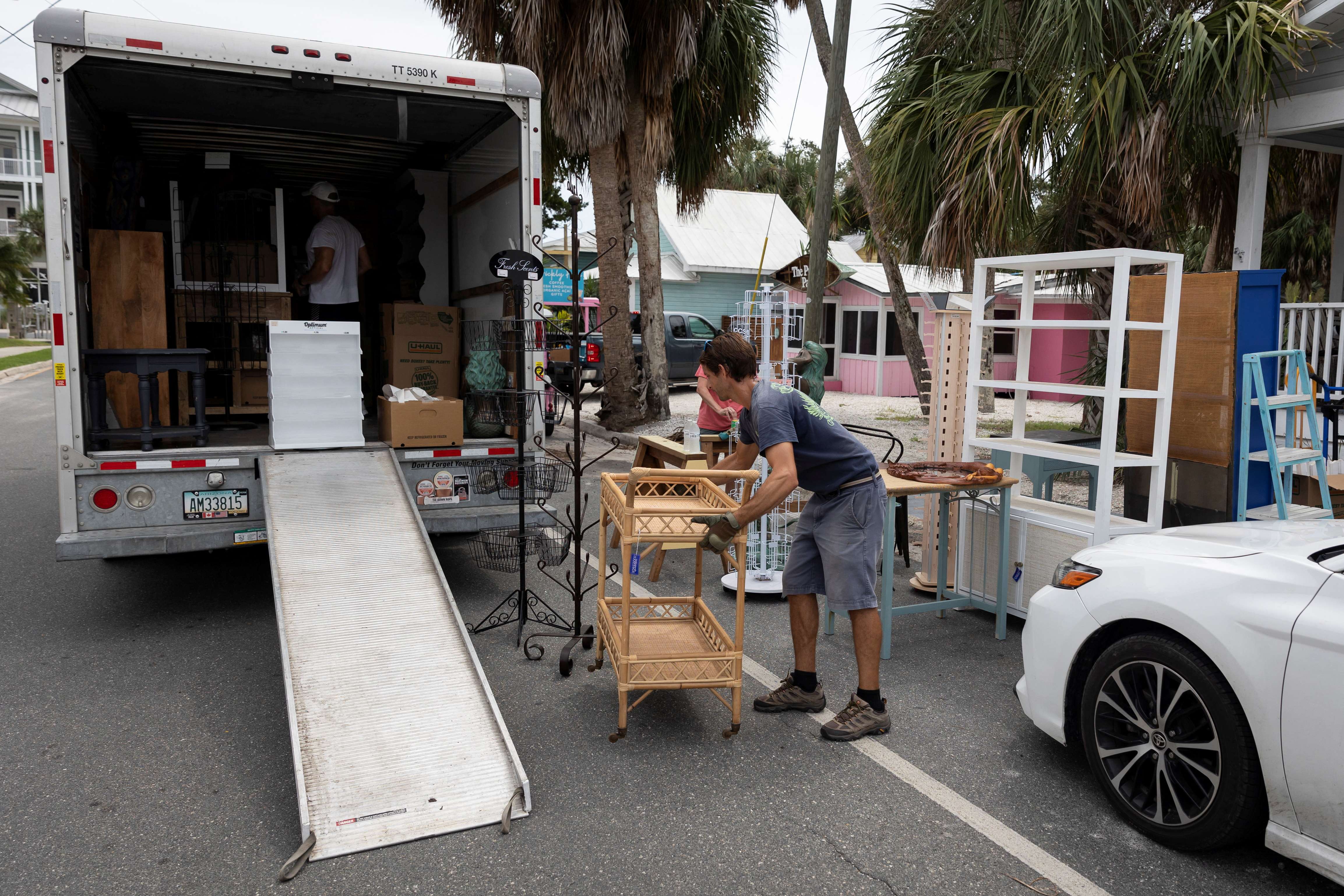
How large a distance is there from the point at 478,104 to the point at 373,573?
3.09 metres

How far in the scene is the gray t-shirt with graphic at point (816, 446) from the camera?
4012mm

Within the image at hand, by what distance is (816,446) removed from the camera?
410 centimetres

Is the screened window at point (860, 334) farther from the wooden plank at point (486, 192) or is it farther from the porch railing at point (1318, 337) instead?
the wooden plank at point (486, 192)

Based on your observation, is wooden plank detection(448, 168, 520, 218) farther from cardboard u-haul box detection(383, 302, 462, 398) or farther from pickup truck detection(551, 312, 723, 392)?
pickup truck detection(551, 312, 723, 392)

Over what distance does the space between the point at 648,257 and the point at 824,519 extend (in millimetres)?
10196

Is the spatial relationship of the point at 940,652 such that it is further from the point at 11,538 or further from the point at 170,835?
the point at 11,538

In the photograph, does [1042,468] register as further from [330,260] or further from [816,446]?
[330,260]

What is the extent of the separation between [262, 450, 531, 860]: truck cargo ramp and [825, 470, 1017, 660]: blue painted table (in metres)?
1.78

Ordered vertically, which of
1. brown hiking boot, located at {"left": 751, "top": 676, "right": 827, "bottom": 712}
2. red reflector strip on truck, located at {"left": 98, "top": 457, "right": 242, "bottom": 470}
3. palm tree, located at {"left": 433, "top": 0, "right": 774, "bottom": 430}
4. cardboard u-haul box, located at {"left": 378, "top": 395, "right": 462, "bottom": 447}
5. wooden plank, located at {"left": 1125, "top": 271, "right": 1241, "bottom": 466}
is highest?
palm tree, located at {"left": 433, "top": 0, "right": 774, "bottom": 430}

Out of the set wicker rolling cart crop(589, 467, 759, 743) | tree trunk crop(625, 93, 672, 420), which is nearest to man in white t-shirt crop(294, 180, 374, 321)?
wicker rolling cart crop(589, 467, 759, 743)

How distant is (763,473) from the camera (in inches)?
259

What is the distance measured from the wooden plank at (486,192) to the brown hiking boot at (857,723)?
3775 millimetres

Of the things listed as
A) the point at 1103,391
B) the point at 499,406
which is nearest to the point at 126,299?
the point at 499,406

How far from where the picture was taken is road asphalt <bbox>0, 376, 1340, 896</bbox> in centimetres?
298
